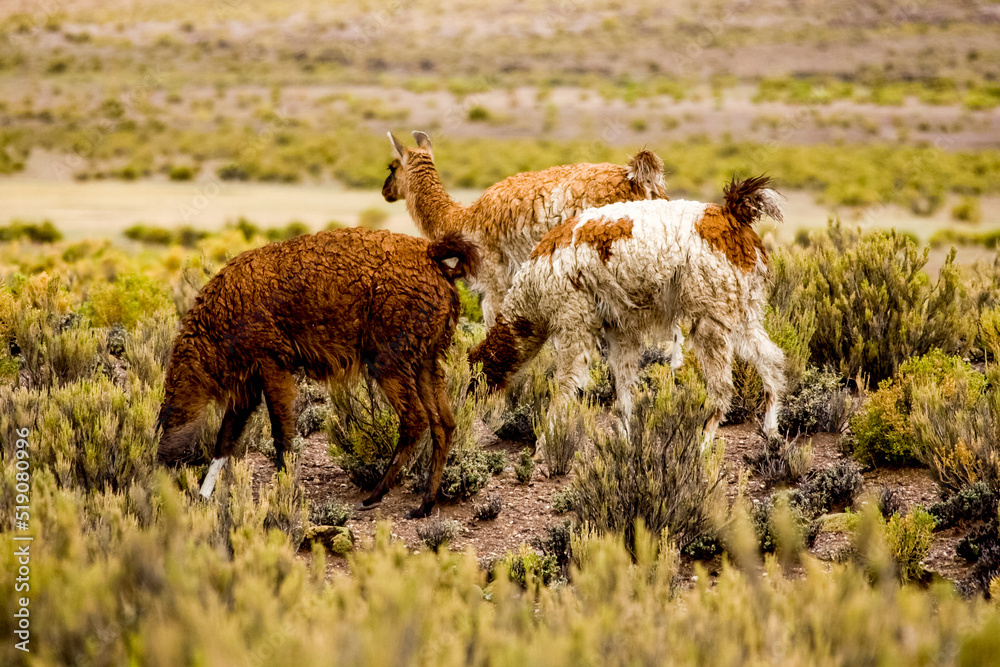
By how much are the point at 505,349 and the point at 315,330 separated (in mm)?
1566

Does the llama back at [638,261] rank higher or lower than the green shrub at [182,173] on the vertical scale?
higher

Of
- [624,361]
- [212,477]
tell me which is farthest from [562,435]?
[212,477]

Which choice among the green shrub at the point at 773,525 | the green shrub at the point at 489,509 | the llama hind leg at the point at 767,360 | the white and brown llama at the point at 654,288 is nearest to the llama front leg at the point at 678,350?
the llama hind leg at the point at 767,360

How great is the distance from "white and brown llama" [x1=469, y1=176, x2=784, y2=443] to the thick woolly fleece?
4.69 feet

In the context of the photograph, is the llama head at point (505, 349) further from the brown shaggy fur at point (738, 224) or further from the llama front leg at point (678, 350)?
the llama front leg at point (678, 350)

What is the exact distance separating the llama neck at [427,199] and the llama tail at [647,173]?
197cm

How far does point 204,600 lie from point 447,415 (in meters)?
2.85

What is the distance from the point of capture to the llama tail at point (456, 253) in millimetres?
5762

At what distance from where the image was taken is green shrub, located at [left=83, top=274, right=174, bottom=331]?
33.1 ft

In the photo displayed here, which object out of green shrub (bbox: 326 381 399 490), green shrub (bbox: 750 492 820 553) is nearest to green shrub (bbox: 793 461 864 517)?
green shrub (bbox: 750 492 820 553)

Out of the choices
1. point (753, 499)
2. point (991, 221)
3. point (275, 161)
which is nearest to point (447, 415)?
point (753, 499)

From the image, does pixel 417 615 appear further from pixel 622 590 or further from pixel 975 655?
pixel 975 655

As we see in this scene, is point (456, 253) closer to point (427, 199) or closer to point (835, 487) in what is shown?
point (835, 487)

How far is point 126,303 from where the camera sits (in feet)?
33.3
